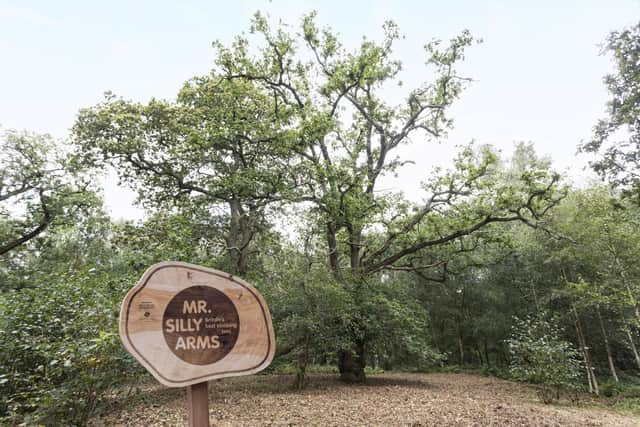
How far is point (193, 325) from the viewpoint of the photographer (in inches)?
88.7

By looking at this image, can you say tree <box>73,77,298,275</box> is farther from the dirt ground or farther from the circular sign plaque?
the circular sign plaque

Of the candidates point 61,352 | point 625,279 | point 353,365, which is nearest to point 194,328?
point 61,352

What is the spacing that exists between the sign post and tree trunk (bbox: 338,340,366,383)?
7301mm

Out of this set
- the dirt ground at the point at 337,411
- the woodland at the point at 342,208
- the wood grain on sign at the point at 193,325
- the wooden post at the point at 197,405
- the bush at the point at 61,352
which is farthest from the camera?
the woodland at the point at 342,208

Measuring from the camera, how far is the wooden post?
7.39 feet

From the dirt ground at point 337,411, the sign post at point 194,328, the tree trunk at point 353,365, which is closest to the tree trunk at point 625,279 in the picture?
the dirt ground at point 337,411

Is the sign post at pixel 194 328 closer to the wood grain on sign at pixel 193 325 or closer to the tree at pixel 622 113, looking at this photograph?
the wood grain on sign at pixel 193 325

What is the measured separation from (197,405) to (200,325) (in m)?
0.52

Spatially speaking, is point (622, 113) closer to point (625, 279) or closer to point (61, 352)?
point (625, 279)

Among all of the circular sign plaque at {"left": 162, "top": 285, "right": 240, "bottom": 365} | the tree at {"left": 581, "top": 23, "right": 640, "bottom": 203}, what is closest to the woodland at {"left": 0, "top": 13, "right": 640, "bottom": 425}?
the tree at {"left": 581, "top": 23, "right": 640, "bottom": 203}

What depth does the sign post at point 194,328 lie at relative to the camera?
6.85ft

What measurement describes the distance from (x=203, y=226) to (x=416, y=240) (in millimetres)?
6272

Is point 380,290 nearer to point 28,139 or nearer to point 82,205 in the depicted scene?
point 82,205

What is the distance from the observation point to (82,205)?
11617 millimetres
